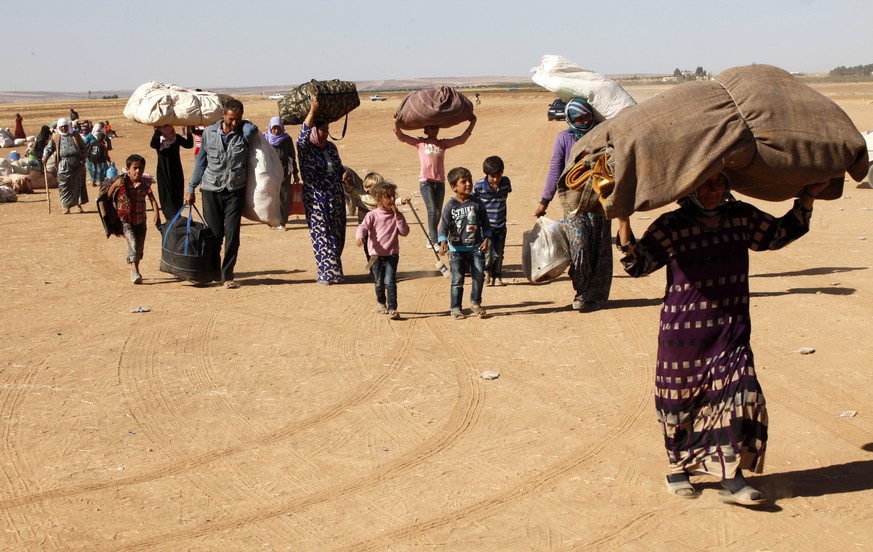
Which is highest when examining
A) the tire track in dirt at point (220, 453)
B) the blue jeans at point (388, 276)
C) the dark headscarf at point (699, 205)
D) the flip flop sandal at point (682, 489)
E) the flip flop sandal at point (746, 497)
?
the dark headscarf at point (699, 205)

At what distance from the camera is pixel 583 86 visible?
1079 cm

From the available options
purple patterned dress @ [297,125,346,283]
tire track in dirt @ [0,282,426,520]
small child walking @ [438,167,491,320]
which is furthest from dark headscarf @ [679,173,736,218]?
purple patterned dress @ [297,125,346,283]

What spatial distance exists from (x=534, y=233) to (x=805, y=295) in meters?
2.90

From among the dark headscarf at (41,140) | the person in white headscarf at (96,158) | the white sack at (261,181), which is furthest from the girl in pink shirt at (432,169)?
the dark headscarf at (41,140)

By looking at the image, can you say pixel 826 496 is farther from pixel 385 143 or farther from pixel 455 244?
pixel 385 143

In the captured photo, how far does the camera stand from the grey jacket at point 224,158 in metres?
11.8

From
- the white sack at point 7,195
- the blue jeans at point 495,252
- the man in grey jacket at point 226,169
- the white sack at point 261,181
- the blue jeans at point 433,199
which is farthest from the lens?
the white sack at point 7,195

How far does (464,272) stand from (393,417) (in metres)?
2.99

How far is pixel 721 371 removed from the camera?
5781 millimetres

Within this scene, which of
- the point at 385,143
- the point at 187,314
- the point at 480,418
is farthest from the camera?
the point at 385,143

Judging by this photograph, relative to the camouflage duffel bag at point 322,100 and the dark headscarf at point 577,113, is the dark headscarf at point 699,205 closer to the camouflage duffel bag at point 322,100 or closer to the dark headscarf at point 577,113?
the dark headscarf at point 577,113

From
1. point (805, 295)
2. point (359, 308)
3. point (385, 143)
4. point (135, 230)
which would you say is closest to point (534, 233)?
point (359, 308)

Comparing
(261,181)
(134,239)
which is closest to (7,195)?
(134,239)

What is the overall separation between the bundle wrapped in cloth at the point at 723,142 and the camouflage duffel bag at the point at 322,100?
21.9 ft
